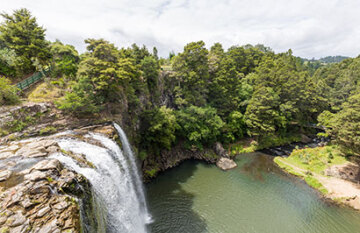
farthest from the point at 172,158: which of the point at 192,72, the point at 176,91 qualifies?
the point at 192,72

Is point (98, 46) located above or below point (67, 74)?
above

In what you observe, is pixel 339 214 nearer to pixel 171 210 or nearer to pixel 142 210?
pixel 171 210

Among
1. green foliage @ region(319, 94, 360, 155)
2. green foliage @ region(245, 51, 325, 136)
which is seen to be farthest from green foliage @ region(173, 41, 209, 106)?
A: green foliage @ region(319, 94, 360, 155)

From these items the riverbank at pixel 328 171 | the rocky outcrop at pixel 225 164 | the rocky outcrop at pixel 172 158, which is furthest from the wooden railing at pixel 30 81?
the riverbank at pixel 328 171

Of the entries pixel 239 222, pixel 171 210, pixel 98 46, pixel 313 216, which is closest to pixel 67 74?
pixel 98 46

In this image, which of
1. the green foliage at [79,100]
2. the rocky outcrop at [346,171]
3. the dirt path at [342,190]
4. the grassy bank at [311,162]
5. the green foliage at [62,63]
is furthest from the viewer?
the grassy bank at [311,162]

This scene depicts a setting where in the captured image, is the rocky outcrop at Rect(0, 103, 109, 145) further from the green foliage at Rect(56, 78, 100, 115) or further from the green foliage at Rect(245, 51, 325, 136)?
the green foliage at Rect(245, 51, 325, 136)

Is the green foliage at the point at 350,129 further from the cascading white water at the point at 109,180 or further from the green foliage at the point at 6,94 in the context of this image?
the green foliage at the point at 6,94
